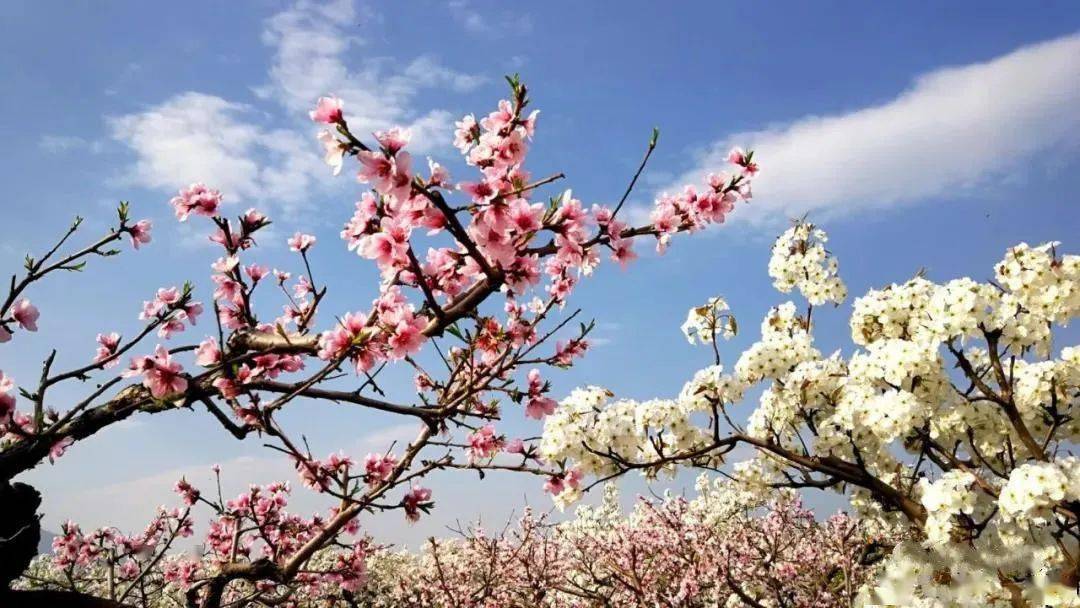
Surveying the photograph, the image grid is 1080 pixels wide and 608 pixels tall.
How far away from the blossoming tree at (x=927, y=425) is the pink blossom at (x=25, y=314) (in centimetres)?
429

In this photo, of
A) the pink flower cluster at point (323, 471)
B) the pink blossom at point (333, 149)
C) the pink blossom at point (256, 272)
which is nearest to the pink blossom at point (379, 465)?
the pink flower cluster at point (323, 471)

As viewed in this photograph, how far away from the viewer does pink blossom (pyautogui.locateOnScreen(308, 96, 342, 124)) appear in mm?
3361

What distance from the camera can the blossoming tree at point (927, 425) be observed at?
5.29 meters

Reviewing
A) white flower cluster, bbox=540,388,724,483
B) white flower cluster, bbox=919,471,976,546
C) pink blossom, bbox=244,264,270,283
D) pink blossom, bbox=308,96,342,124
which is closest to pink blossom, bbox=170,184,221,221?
pink blossom, bbox=244,264,270,283

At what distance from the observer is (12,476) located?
4422mm

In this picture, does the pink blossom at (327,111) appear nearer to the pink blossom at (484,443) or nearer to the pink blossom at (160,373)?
the pink blossom at (160,373)

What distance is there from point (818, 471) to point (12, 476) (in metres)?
6.15

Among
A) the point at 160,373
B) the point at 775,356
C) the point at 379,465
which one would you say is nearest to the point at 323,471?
the point at 379,465

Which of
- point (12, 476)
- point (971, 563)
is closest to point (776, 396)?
point (971, 563)

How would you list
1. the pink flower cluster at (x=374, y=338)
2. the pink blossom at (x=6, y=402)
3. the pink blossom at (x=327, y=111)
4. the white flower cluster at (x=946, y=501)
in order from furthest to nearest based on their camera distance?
the white flower cluster at (x=946, y=501) → the pink blossom at (x=6, y=402) → the pink flower cluster at (x=374, y=338) → the pink blossom at (x=327, y=111)

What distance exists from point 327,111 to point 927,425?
5.48 meters

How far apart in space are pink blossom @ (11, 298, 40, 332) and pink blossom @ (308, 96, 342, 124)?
3542 mm

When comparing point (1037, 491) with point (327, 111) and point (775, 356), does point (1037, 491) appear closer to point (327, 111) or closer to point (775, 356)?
point (775, 356)

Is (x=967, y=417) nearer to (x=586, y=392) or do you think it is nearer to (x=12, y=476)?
(x=586, y=392)
